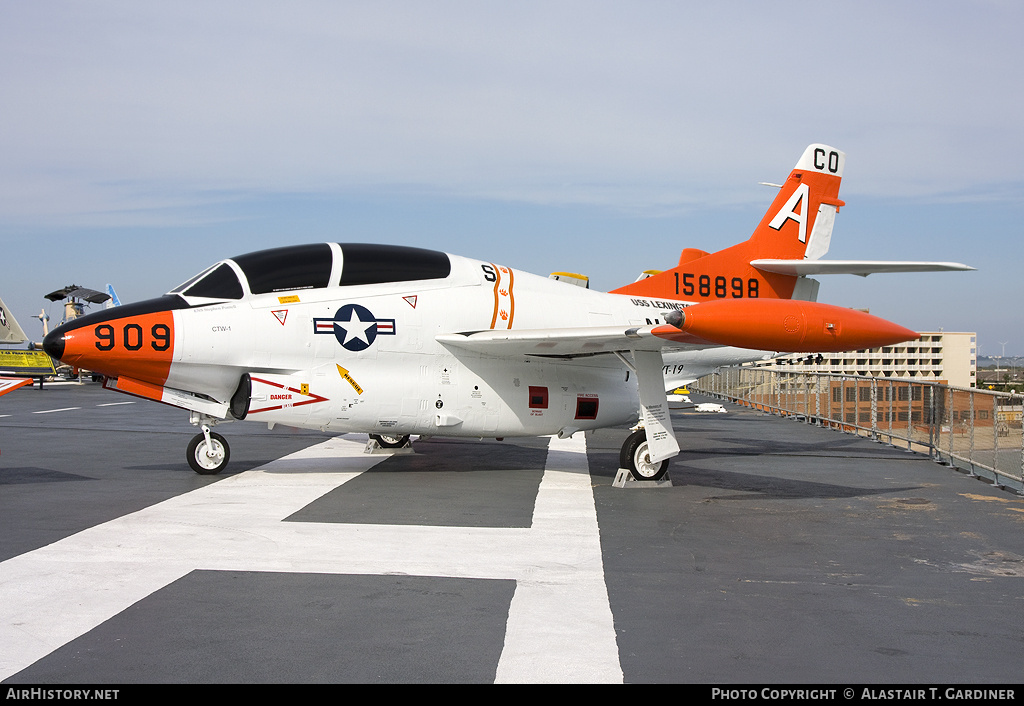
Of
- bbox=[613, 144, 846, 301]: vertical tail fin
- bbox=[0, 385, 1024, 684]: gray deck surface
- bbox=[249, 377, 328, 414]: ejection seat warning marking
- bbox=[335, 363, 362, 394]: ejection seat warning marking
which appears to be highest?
bbox=[613, 144, 846, 301]: vertical tail fin

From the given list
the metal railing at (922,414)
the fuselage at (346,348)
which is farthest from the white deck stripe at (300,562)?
the metal railing at (922,414)

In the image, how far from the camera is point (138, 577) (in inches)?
235

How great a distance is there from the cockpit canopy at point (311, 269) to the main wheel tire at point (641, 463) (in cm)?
327

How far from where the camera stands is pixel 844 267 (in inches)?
515

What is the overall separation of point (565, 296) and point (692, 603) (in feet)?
22.0

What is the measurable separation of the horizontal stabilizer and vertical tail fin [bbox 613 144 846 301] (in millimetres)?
206

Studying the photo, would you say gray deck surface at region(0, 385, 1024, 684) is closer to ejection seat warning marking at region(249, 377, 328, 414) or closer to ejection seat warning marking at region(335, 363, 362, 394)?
ejection seat warning marking at region(249, 377, 328, 414)

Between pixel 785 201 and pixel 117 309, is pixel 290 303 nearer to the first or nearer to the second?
pixel 117 309

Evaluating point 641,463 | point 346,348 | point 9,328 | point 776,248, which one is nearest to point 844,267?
point 776,248

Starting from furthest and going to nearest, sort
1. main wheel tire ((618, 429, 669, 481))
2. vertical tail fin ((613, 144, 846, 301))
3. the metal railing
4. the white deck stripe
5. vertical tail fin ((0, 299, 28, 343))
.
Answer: vertical tail fin ((0, 299, 28, 343)) → vertical tail fin ((613, 144, 846, 301)) → the metal railing → main wheel tire ((618, 429, 669, 481)) → the white deck stripe

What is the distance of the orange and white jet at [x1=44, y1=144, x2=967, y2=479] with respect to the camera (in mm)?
9570

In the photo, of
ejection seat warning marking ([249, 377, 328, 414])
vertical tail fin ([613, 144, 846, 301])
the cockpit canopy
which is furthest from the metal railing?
ejection seat warning marking ([249, 377, 328, 414])

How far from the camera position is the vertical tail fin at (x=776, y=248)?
45.4 feet

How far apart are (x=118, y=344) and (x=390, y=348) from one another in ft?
10.1
